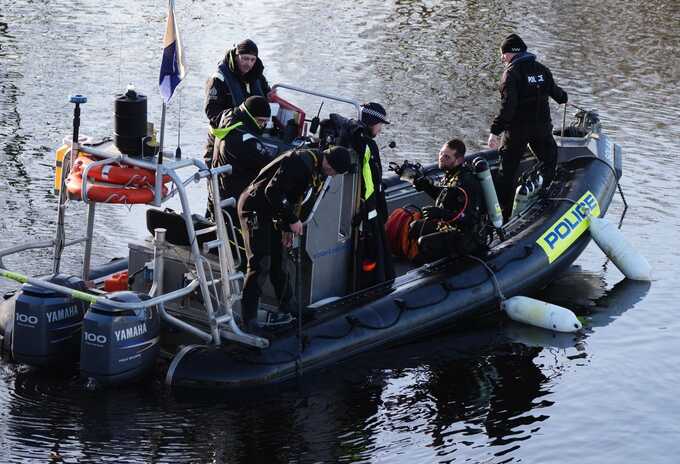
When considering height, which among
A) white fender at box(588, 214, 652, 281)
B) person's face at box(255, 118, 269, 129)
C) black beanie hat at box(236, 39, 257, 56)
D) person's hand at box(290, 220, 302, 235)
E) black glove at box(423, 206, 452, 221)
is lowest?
white fender at box(588, 214, 652, 281)

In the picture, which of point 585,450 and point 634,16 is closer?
point 585,450

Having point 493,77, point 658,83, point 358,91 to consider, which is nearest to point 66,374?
point 358,91

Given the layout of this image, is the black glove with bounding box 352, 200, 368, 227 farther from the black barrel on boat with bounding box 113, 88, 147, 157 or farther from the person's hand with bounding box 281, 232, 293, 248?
the black barrel on boat with bounding box 113, 88, 147, 157

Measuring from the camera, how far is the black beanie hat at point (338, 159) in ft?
21.1

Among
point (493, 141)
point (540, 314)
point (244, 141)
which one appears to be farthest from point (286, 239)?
point (493, 141)

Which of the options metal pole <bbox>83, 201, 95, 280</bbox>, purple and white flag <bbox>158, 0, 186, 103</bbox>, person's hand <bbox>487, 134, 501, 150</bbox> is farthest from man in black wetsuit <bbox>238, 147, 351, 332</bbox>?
person's hand <bbox>487, 134, 501, 150</bbox>

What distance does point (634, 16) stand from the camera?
18875 millimetres

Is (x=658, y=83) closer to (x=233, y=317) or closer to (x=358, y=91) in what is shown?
(x=358, y=91)

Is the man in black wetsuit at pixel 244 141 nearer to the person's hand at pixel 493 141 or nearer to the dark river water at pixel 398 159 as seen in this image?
the dark river water at pixel 398 159

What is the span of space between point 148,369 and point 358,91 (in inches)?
311

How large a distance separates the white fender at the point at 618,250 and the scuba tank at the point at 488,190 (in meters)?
1.13

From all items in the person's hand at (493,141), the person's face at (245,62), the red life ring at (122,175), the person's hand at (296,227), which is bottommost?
the person's hand at (296,227)

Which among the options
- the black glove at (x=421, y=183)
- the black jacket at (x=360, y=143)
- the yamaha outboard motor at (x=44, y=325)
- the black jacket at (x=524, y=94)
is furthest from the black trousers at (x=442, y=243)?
the yamaha outboard motor at (x=44, y=325)

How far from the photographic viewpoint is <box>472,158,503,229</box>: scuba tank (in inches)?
309
